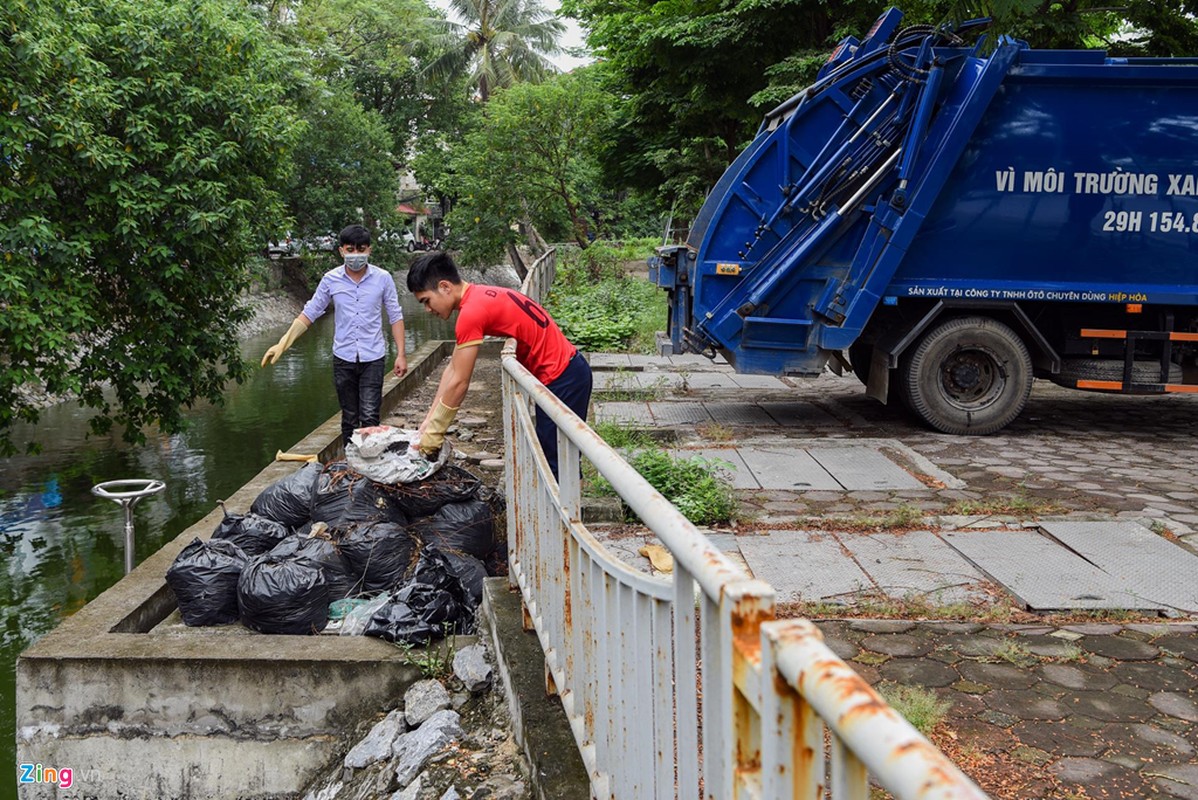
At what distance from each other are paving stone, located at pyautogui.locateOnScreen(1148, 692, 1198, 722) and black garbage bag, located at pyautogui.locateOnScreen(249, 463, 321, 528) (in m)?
4.49

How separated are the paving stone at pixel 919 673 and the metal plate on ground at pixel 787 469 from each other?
277cm

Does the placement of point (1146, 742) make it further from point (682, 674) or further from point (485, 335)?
point (485, 335)

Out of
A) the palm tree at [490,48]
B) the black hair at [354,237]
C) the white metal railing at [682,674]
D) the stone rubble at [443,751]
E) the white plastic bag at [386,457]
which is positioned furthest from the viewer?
the palm tree at [490,48]

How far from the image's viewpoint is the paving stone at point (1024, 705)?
133 inches

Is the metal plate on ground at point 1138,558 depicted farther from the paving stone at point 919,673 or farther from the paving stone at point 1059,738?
the paving stone at point 1059,738

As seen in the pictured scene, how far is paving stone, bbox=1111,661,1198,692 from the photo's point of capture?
3582 millimetres

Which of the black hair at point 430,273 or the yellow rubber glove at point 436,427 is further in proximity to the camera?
the black hair at point 430,273

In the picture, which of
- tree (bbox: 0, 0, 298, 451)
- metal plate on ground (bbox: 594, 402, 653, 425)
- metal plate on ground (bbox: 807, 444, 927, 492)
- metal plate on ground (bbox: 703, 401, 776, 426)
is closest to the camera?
metal plate on ground (bbox: 807, 444, 927, 492)

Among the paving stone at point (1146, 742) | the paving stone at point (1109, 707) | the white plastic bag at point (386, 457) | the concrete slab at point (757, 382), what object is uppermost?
the white plastic bag at point (386, 457)

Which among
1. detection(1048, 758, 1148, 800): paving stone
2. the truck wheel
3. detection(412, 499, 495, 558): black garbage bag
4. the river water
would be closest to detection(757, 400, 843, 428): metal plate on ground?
the truck wheel

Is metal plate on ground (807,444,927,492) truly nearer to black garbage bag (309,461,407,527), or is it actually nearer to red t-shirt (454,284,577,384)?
red t-shirt (454,284,577,384)

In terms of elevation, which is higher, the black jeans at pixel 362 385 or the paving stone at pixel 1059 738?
the black jeans at pixel 362 385

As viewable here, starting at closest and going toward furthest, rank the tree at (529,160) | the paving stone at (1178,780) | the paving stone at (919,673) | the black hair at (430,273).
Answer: the paving stone at (1178,780)
the paving stone at (919,673)
the black hair at (430,273)
the tree at (529,160)

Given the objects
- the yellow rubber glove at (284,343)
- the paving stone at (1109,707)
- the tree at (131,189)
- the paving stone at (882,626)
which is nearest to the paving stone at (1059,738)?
the paving stone at (1109,707)
